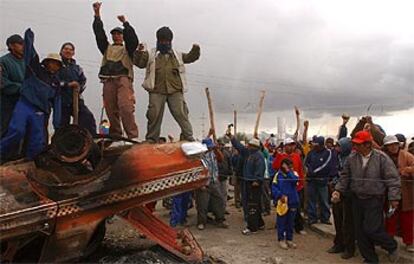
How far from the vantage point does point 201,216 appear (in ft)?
33.3

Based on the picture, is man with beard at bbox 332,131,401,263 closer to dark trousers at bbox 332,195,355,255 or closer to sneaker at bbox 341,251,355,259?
dark trousers at bbox 332,195,355,255

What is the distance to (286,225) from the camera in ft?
27.7

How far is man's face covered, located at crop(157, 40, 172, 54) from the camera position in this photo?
614 cm

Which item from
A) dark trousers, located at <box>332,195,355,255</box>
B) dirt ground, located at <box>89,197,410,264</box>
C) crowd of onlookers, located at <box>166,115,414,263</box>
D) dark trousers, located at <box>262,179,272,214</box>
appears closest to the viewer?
dirt ground, located at <box>89,197,410,264</box>

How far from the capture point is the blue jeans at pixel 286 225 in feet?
27.6

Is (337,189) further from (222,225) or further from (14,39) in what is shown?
(14,39)

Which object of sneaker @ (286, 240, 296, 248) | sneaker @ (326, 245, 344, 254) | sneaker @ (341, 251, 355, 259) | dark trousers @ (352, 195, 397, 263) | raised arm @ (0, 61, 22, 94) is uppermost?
raised arm @ (0, 61, 22, 94)

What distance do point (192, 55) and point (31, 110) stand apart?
8.11 feet

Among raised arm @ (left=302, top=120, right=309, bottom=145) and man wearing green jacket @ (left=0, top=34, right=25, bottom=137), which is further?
raised arm @ (left=302, top=120, right=309, bottom=145)

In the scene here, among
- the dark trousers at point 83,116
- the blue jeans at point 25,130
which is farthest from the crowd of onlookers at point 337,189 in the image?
the dark trousers at point 83,116

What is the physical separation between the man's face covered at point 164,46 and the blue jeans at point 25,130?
213 cm

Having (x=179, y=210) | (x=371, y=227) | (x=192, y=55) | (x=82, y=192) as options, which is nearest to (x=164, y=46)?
(x=192, y=55)

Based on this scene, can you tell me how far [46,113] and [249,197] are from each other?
5.98 m

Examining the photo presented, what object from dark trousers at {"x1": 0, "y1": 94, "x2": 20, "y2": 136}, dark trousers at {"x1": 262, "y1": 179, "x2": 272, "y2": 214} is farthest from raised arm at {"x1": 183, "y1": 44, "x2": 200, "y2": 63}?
dark trousers at {"x1": 262, "y1": 179, "x2": 272, "y2": 214}
